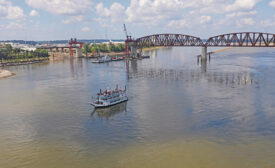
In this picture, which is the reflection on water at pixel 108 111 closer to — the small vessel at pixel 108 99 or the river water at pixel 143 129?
the river water at pixel 143 129

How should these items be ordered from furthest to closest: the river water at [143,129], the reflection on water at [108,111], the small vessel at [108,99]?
1. the small vessel at [108,99]
2. the reflection on water at [108,111]
3. the river water at [143,129]

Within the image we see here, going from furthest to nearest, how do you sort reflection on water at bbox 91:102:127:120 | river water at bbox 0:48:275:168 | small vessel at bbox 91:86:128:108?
1. small vessel at bbox 91:86:128:108
2. reflection on water at bbox 91:102:127:120
3. river water at bbox 0:48:275:168

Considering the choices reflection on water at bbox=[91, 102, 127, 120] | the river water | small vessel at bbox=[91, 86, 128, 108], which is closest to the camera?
the river water

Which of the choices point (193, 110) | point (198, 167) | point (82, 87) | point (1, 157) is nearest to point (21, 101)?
point (82, 87)

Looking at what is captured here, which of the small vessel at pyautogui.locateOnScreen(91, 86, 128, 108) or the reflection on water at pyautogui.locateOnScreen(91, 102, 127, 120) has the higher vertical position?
the small vessel at pyautogui.locateOnScreen(91, 86, 128, 108)

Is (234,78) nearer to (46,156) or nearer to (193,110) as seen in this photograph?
(193,110)

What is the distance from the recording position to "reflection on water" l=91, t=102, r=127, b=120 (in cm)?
5938

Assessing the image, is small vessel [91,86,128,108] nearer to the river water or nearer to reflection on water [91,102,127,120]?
reflection on water [91,102,127,120]

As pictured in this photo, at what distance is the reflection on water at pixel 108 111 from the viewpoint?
2338 inches

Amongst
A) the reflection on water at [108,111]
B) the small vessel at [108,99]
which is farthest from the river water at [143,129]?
the small vessel at [108,99]

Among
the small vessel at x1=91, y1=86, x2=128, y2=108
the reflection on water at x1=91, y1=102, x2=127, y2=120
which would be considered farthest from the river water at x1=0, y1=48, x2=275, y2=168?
the small vessel at x1=91, y1=86, x2=128, y2=108

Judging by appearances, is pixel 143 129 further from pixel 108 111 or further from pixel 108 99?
pixel 108 99

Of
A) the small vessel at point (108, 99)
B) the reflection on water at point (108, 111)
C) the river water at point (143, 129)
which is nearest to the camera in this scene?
the river water at point (143, 129)

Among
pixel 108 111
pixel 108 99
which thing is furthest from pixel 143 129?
pixel 108 99
